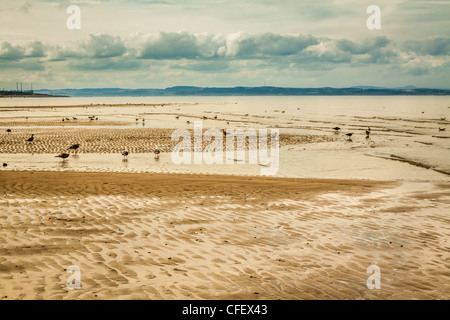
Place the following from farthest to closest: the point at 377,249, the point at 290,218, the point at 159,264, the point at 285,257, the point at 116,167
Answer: the point at 116,167 < the point at 290,218 < the point at 377,249 < the point at 285,257 < the point at 159,264

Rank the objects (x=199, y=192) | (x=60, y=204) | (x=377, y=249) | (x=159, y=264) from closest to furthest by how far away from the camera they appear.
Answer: (x=159, y=264) < (x=377, y=249) < (x=60, y=204) < (x=199, y=192)

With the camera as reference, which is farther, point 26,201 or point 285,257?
point 26,201

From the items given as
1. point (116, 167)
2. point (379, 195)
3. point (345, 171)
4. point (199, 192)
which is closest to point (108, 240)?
point (199, 192)

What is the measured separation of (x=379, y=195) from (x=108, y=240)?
11192mm

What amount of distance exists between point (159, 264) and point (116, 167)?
51.9 feet

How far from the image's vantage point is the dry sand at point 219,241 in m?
7.10

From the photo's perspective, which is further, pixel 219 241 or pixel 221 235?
pixel 221 235

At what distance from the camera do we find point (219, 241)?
9.70m

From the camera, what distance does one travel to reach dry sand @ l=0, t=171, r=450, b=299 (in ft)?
23.3

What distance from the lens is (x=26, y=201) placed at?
532 inches

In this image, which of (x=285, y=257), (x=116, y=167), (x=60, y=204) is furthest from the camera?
(x=116, y=167)
